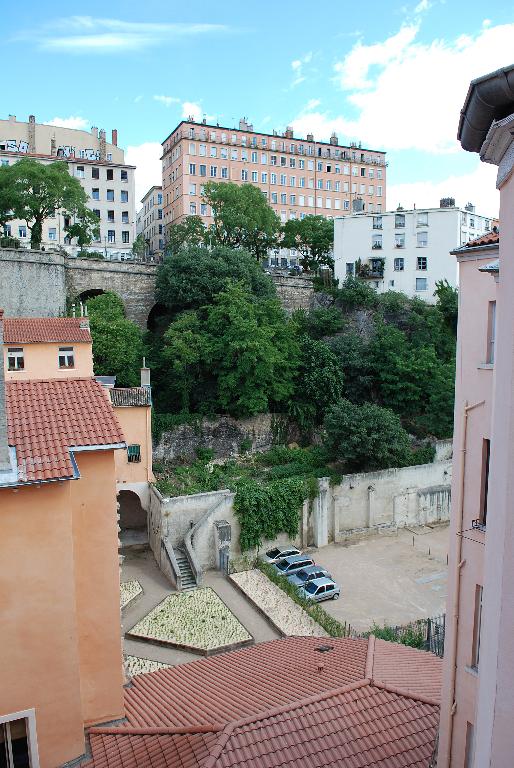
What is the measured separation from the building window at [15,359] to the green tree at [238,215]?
1160 inches

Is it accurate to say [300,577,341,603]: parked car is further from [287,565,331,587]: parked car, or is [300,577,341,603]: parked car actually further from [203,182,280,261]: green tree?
[203,182,280,261]: green tree

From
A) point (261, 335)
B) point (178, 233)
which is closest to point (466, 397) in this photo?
point (261, 335)

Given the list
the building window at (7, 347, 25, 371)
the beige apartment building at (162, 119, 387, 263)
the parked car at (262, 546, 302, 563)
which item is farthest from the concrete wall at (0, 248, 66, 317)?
the beige apartment building at (162, 119, 387, 263)

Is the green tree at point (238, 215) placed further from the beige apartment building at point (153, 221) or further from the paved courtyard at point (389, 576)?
the paved courtyard at point (389, 576)

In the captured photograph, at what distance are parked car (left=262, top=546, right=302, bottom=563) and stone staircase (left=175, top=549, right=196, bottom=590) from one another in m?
4.10

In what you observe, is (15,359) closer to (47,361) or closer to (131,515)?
(47,361)

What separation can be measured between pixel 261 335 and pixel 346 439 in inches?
323

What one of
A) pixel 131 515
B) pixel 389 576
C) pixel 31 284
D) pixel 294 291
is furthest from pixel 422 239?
pixel 131 515

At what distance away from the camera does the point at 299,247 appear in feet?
211

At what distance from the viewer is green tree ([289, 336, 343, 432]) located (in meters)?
39.8

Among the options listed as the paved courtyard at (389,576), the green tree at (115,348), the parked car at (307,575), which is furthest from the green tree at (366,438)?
the green tree at (115,348)

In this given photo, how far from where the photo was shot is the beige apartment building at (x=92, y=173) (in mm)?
67312

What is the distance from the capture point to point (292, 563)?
28203 millimetres

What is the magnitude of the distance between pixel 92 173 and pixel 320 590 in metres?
57.2
